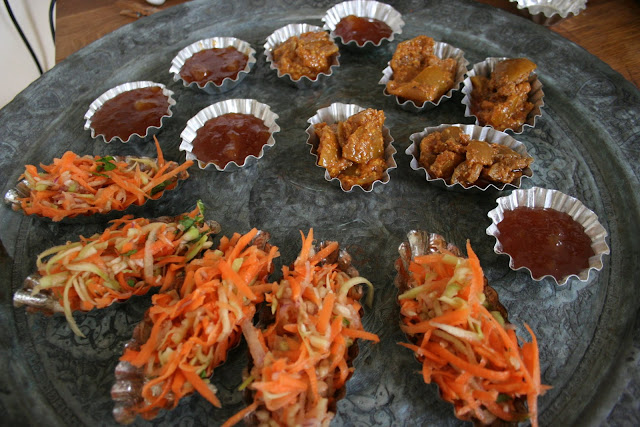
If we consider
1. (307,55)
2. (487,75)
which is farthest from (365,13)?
(487,75)

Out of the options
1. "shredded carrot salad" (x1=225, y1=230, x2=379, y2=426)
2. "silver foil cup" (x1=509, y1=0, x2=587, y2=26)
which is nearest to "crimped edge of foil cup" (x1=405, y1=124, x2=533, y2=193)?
"shredded carrot salad" (x1=225, y1=230, x2=379, y2=426)

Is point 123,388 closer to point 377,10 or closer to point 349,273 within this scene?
point 349,273

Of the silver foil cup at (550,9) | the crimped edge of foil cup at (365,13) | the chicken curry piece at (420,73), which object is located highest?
the crimped edge of foil cup at (365,13)

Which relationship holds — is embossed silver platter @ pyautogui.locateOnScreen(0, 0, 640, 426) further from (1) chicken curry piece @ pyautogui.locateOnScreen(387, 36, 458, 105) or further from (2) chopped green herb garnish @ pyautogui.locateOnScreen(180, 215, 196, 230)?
(2) chopped green herb garnish @ pyautogui.locateOnScreen(180, 215, 196, 230)

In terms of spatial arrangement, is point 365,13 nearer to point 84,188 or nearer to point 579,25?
point 579,25

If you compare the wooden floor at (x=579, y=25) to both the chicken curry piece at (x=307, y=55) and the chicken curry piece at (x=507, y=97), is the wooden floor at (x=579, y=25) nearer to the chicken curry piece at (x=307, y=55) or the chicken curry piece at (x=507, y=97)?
the chicken curry piece at (x=507, y=97)

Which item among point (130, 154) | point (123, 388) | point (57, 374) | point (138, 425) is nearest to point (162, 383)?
point (123, 388)

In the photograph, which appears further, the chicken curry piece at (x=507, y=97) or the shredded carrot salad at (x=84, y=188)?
the chicken curry piece at (x=507, y=97)

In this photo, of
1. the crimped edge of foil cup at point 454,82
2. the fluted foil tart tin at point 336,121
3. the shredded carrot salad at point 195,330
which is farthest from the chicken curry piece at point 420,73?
the shredded carrot salad at point 195,330
